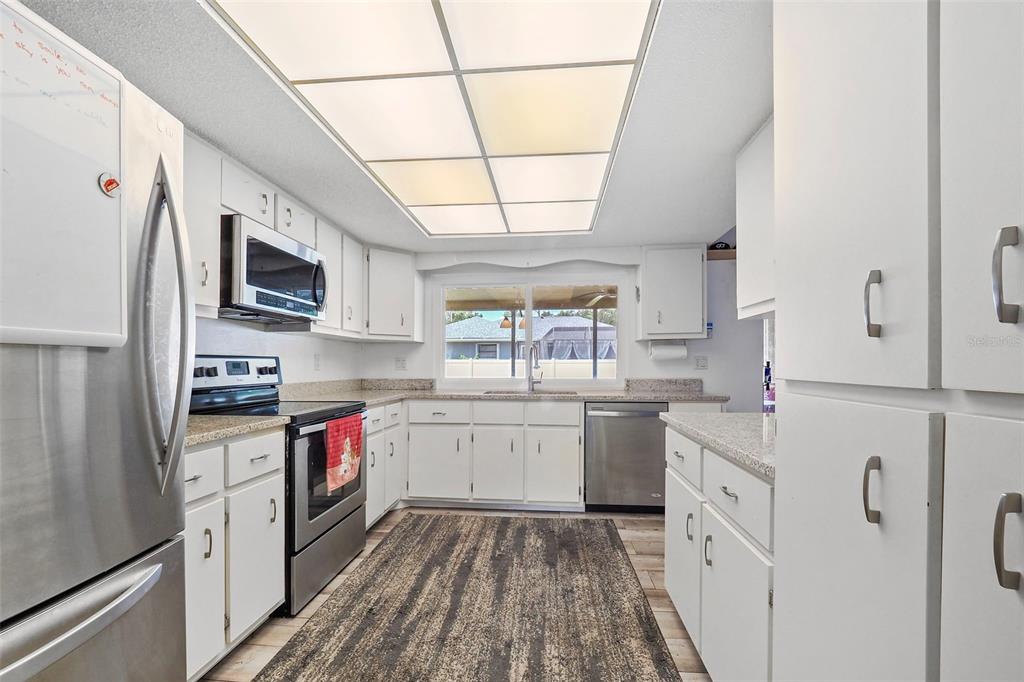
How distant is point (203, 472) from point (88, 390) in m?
0.72

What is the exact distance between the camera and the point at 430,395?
365cm

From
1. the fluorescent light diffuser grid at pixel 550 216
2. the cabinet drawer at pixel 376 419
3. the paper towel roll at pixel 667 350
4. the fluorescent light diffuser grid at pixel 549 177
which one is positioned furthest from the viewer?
the paper towel roll at pixel 667 350

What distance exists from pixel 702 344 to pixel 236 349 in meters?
3.61

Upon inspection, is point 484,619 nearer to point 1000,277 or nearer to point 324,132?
point 1000,277

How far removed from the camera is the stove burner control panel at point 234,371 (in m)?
1.97

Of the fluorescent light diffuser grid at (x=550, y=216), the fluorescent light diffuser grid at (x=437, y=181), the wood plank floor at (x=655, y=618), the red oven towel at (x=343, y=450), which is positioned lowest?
the wood plank floor at (x=655, y=618)

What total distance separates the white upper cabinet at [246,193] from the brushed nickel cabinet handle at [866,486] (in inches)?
97.4

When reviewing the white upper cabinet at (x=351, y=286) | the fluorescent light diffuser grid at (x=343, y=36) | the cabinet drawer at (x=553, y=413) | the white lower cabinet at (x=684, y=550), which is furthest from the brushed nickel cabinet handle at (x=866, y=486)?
the white upper cabinet at (x=351, y=286)

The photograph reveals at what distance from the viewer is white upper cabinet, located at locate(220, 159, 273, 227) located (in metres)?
2.03

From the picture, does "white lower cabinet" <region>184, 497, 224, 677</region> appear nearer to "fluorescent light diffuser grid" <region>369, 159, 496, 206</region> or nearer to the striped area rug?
the striped area rug

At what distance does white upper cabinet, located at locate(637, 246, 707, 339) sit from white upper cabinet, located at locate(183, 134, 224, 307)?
9.97ft

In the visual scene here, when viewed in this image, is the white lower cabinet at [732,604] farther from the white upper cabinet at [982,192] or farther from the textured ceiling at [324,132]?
the textured ceiling at [324,132]

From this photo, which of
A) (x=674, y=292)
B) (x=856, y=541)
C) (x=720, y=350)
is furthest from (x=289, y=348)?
(x=720, y=350)

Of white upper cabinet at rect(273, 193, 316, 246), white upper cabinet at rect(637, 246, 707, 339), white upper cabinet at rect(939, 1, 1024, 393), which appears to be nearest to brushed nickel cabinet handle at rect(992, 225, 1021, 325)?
white upper cabinet at rect(939, 1, 1024, 393)
